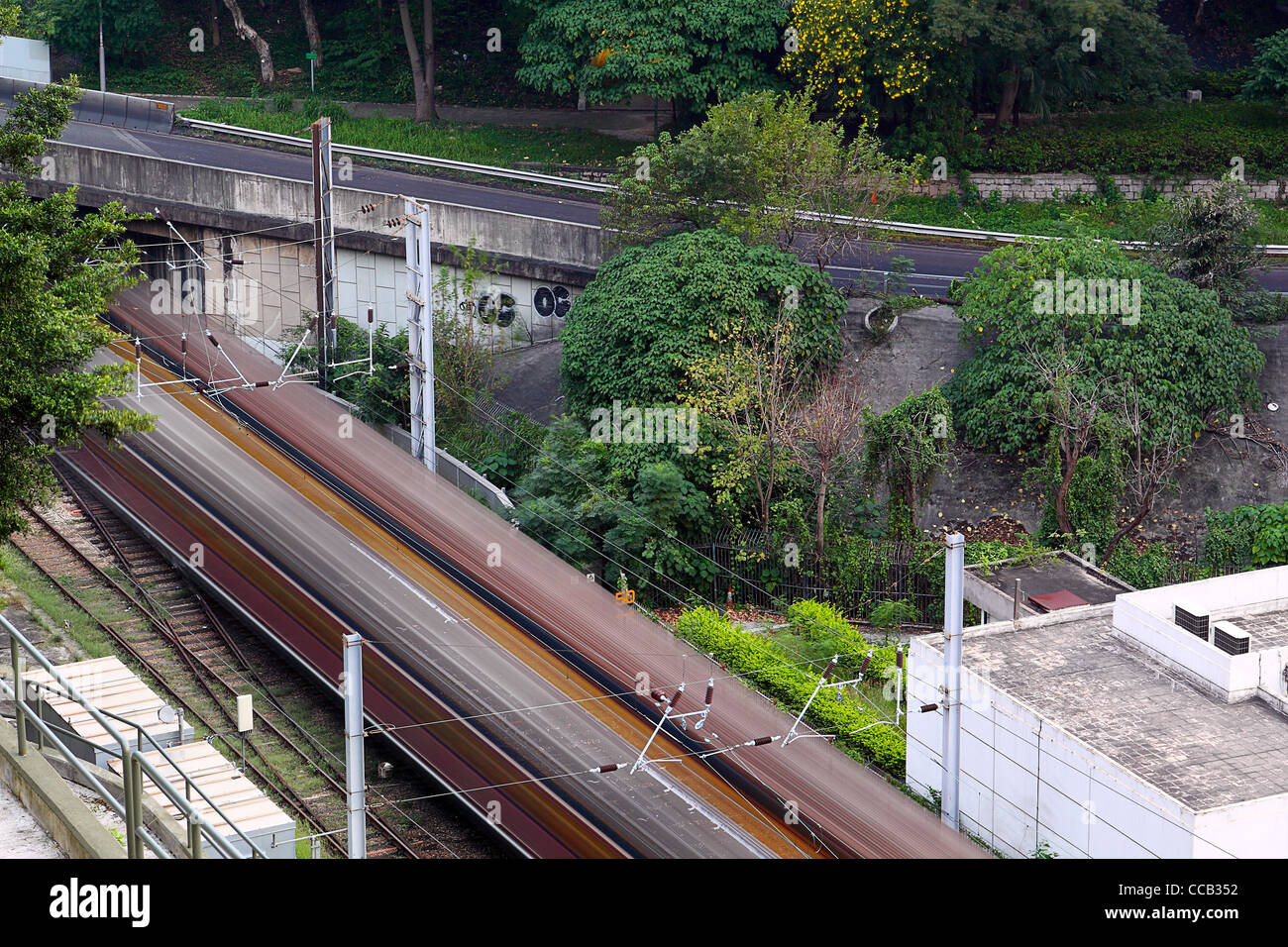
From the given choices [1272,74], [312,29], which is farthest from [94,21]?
[1272,74]

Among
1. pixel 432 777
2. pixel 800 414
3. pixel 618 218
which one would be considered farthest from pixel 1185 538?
pixel 432 777

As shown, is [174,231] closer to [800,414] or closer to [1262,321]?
[800,414]

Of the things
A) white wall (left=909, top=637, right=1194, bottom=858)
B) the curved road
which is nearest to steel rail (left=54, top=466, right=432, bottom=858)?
white wall (left=909, top=637, right=1194, bottom=858)

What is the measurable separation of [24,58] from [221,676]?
35672 millimetres

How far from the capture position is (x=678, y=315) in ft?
125

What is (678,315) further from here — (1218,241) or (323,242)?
(1218,241)

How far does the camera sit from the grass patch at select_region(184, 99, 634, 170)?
5266 centimetres

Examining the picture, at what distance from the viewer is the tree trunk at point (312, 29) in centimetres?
5844

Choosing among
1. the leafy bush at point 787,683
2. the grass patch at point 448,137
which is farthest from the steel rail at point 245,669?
the grass patch at point 448,137

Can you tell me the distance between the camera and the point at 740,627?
112ft

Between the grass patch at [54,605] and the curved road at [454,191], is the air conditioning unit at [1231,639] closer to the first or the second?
the curved road at [454,191]

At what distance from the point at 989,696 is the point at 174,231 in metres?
27.6

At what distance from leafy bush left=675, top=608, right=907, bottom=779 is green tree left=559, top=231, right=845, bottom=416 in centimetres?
620

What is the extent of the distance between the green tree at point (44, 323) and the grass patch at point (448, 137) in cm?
2538
